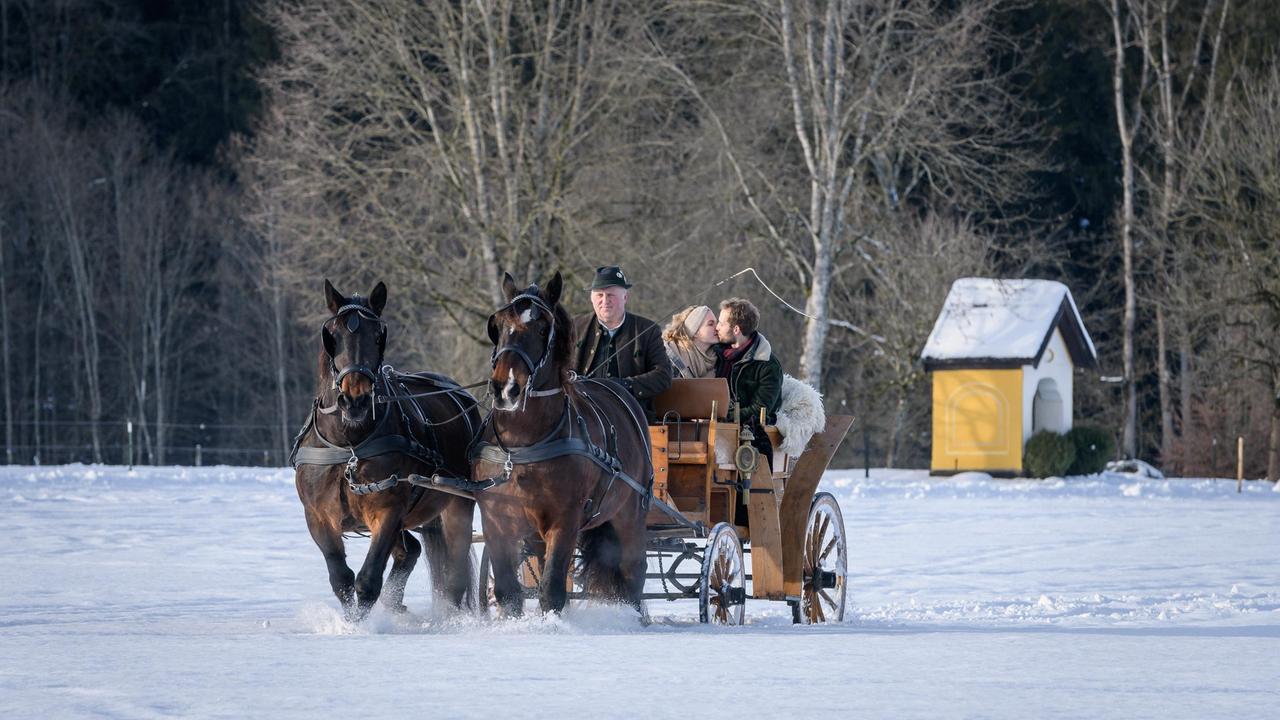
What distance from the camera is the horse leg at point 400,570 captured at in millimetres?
9695

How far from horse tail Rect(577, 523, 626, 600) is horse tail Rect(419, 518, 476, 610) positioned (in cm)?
67

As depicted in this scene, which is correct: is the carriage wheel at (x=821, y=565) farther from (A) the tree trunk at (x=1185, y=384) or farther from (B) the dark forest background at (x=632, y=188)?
(A) the tree trunk at (x=1185, y=384)

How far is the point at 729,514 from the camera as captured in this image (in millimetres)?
10594

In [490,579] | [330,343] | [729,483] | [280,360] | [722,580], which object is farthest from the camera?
[280,360]

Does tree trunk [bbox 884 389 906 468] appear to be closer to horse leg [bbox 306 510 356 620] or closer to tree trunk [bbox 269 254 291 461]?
tree trunk [bbox 269 254 291 461]

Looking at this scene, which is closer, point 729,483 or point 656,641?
point 656,641

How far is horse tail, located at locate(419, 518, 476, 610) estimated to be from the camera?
32.6ft

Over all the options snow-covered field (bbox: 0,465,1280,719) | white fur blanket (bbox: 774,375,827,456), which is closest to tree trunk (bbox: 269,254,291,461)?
snow-covered field (bbox: 0,465,1280,719)

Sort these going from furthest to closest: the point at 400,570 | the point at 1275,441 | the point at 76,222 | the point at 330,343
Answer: the point at 76,222
the point at 1275,441
the point at 400,570
the point at 330,343

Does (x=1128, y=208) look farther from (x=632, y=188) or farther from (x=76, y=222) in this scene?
(x=76, y=222)

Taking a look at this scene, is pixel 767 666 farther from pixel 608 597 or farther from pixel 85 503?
pixel 85 503

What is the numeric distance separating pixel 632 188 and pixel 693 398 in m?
18.3

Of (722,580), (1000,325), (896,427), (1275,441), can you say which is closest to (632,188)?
(1000,325)

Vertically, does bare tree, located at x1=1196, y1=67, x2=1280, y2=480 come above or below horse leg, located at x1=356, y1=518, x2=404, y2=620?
above
